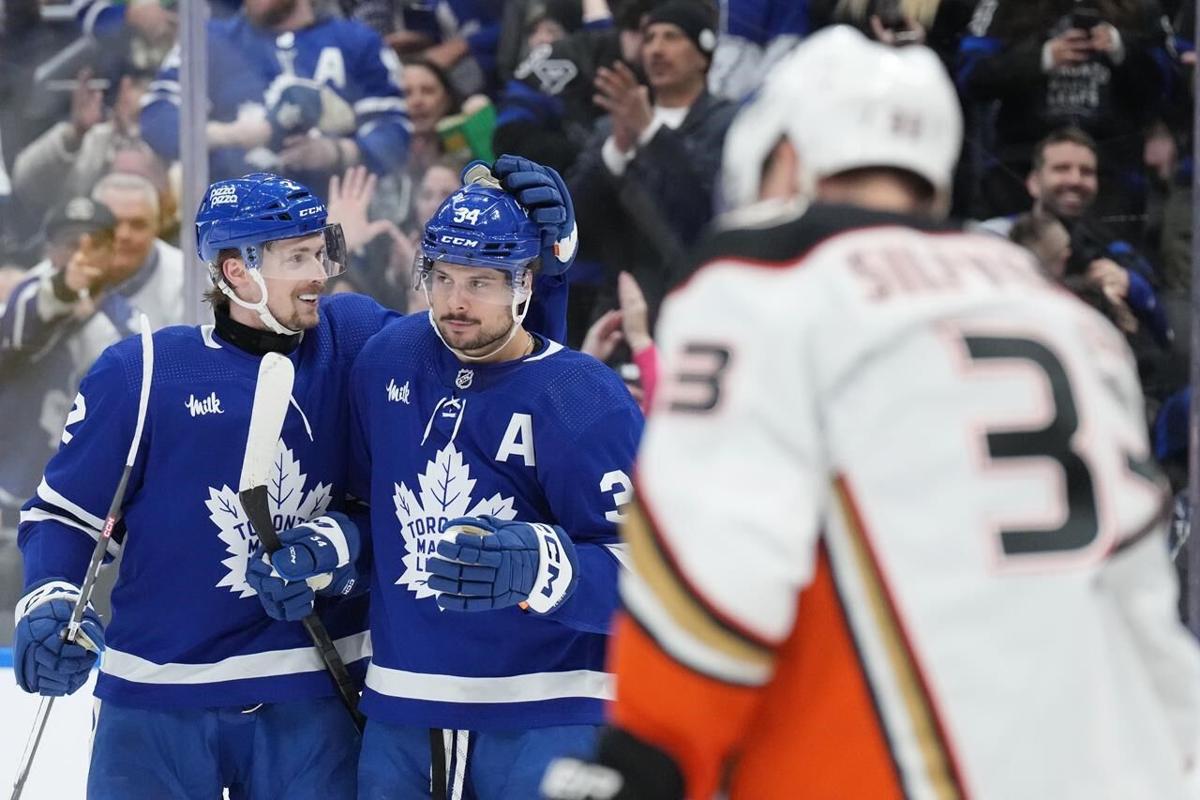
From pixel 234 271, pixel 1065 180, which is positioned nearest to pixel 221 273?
pixel 234 271

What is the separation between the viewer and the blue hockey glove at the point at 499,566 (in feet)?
6.28

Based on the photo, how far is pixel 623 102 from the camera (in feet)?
13.0

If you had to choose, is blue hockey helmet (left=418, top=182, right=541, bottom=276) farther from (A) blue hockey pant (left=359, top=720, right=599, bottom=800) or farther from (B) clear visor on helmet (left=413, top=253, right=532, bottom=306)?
(A) blue hockey pant (left=359, top=720, right=599, bottom=800)

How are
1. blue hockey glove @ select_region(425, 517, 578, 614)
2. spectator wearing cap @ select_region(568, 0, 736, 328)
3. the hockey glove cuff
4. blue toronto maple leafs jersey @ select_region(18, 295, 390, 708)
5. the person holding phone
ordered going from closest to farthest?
blue hockey glove @ select_region(425, 517, 578, 614) → the hockey glove cuff → blue toronto maple leafs jersey @ select_region(18, 295, 390, 708) → the person holding phone → spectator wearing cap @ select_region(568, 0, 736, 328)

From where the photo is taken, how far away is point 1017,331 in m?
1.15

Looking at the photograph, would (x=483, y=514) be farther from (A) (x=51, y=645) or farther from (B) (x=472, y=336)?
(A) (x=51, y=645)

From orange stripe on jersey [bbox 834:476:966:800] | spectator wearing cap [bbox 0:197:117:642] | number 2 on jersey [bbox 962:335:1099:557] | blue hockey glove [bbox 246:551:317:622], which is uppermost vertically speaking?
number 2 on jersey [bbox 962:335:1099:557]

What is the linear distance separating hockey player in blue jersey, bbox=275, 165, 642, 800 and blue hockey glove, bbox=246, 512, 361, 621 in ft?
0.05

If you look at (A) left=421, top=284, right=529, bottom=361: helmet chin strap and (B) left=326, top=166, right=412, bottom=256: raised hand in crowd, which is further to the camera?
(B) left=326, top=166, right=412, bottom=256: raised hand in crowd

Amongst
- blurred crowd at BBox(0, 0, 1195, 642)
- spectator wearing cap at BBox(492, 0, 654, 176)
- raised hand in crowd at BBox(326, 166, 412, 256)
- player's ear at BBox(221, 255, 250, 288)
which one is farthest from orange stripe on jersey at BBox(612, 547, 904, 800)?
raised hand in crowd at BBox(326, 166, 412, 256)

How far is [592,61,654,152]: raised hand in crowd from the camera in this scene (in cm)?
392

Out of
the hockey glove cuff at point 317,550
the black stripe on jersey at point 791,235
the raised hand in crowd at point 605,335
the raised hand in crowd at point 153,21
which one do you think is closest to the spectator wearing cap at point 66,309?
the raised hand in crowd at point 153,21

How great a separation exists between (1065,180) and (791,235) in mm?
2711

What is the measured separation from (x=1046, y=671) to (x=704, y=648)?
22 cm
